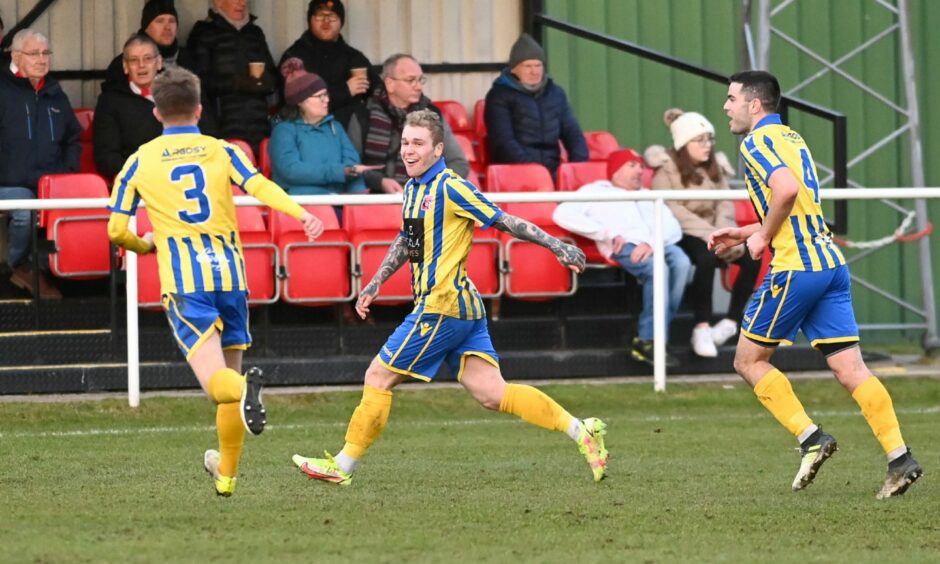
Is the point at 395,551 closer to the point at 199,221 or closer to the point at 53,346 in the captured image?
the point at 199,221

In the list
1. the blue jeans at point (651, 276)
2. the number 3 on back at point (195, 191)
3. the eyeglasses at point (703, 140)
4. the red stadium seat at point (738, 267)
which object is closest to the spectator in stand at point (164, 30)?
the blue jeans at point (651, 276)

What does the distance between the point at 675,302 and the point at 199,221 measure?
521 cm

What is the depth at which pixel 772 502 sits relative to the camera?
7008 mm

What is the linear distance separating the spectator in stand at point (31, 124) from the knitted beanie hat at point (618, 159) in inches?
145

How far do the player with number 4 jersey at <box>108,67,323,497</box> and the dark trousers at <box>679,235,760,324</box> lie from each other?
5.24 metres

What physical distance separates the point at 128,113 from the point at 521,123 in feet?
9.07

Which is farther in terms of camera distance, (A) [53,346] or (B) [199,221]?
(A) [53,346]

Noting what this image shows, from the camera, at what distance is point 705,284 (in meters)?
11.6

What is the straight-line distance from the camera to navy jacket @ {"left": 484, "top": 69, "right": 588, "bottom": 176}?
1246 cm

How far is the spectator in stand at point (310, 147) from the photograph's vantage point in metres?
11.6

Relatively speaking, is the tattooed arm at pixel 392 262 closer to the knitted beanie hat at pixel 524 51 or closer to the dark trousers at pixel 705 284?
A: the dark trousers at pixel 705 284

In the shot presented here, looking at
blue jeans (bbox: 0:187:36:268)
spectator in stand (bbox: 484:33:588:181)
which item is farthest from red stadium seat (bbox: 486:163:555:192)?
blue jeans (bbox: 0:187:36:268)

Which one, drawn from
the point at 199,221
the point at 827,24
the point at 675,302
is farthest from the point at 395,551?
the point at 827,24

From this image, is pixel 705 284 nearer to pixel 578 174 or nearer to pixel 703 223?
pixel 703 223
